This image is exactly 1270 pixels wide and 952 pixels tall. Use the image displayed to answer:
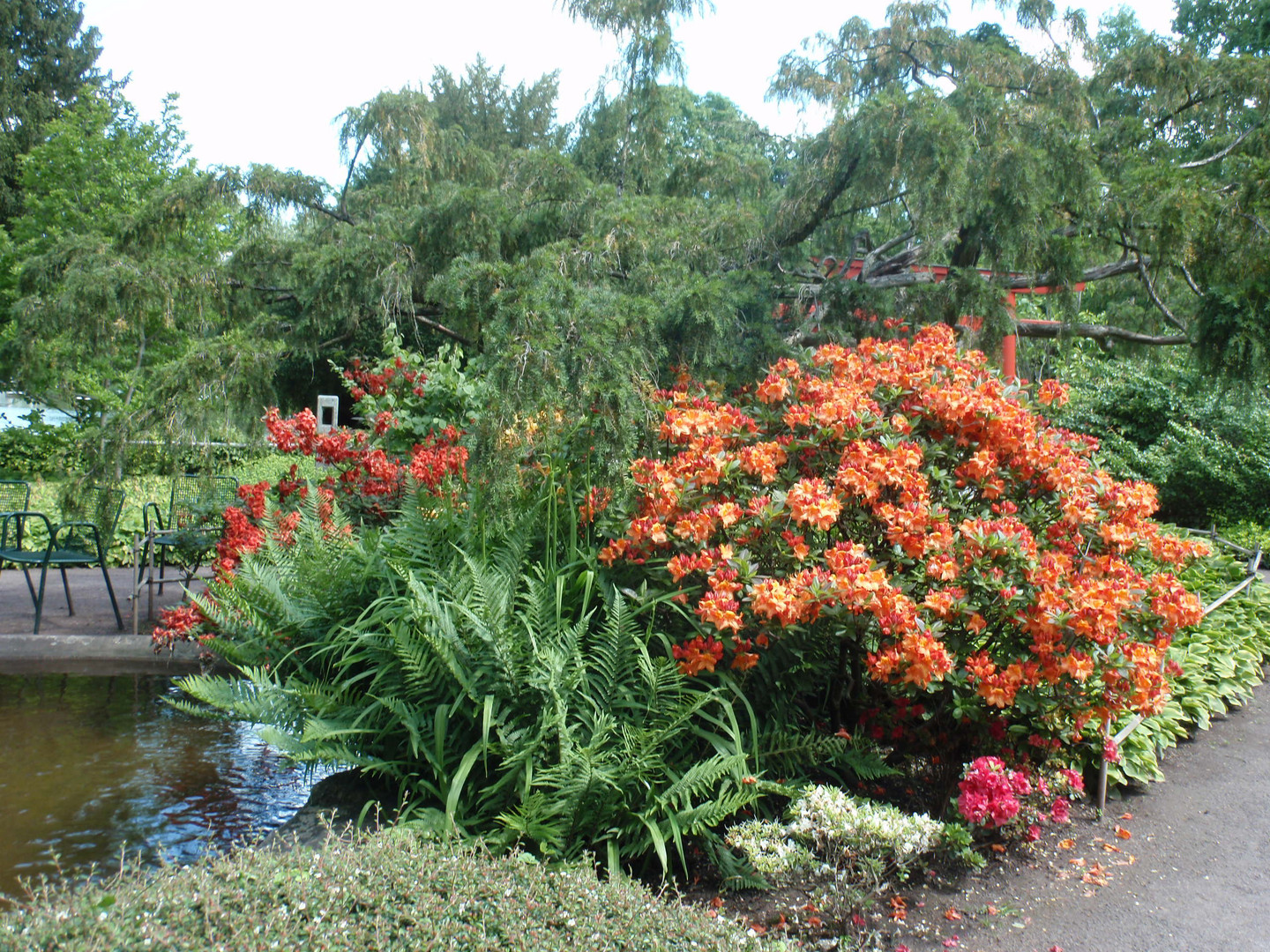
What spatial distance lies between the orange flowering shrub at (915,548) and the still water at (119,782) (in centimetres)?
182

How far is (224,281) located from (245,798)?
11.3 ft

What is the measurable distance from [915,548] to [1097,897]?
117cm

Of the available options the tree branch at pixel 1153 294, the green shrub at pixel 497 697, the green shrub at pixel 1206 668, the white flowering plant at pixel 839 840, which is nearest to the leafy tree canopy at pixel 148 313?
the green shrub at pixel 497 697

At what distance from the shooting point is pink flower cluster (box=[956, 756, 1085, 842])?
2799 millimetres

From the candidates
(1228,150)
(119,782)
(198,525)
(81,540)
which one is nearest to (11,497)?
(81,540)

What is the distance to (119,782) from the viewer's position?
3846mm

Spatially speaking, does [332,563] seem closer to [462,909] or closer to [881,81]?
[462,909]

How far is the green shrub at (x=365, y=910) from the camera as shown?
175 centimetres

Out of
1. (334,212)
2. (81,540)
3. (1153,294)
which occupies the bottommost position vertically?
(81,540)

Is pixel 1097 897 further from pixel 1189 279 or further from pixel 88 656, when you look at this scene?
pixel 88 656

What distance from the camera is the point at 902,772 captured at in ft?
11.1

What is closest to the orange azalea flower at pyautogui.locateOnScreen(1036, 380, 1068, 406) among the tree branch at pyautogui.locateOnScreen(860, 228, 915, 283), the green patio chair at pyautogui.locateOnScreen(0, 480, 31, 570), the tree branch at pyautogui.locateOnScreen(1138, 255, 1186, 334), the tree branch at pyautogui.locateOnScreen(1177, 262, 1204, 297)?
the tree branch at pyautogui.locateOnScreen(1177, 262, 1204, 297)

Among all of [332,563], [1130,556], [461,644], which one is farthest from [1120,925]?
[332,563]

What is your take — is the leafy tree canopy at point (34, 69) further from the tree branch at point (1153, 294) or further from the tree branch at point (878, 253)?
the tree branch at point (1153, 294)
